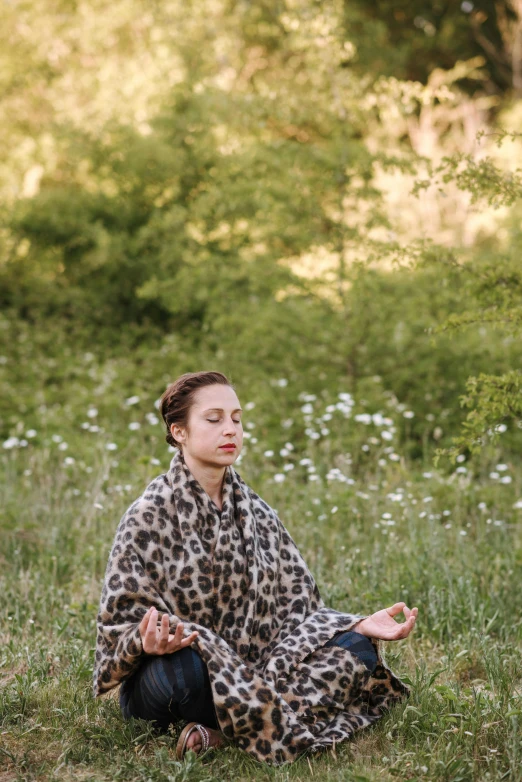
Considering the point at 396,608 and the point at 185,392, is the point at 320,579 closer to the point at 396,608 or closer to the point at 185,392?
the point at 396,608

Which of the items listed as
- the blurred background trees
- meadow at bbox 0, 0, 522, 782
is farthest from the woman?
the blurred background trees

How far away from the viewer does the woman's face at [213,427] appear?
10.0ft

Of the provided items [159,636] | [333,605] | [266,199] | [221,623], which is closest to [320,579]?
[333,605]

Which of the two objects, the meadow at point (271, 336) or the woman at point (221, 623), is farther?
the meadow at point (271, 336)

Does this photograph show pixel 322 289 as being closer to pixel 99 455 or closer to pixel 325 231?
pixel 325 231

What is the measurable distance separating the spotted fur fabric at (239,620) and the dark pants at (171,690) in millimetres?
52

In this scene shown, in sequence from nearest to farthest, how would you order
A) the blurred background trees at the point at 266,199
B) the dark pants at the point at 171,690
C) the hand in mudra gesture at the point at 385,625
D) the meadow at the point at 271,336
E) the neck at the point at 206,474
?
the dark pants at the point at 171,690 < the hand in mudra gesture at the point at 385,625 < the neck at the point at 206,474 < the meadow at the point at 271,336 < the blurred background trees at the point at 266,199

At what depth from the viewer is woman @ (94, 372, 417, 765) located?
9.28 ft

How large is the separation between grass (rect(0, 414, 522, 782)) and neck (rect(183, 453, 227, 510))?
0.81m

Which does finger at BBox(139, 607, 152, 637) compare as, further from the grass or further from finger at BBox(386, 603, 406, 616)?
finger at BBox(386, 603, 406, 616)

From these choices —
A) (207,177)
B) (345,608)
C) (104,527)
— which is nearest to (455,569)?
(345,608)

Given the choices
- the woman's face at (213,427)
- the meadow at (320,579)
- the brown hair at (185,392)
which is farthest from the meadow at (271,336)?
the brown hair at (185,392)

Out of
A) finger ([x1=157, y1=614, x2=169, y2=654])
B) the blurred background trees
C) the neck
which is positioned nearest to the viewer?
finger ([x1=157, y1=614, x2=169, y2=654])

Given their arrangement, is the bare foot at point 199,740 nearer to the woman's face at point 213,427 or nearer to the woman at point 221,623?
the woman at point 221,623
